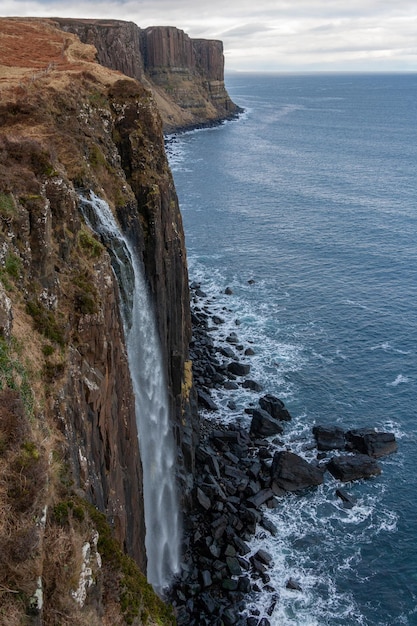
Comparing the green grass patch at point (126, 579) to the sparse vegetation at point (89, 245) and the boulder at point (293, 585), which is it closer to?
the sparse vegetation at point (89, 245)

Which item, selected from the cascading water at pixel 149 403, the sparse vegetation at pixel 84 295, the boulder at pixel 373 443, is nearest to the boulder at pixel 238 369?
the boulder at pixel 373 443

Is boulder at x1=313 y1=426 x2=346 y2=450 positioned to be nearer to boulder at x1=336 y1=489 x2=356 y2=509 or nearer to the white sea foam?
boulder at x1=336 y1=489 x2=356 y2=509

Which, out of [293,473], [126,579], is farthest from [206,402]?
[126,579]

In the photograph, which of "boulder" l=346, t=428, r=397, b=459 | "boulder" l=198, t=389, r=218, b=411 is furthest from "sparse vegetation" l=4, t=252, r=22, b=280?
"boulder" l=346, t=428, r=397, b=459

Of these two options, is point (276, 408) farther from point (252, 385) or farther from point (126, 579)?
point (126, 579)

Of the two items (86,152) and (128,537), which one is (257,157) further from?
(128,537)

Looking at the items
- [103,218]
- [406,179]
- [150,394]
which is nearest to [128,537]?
[150,394]
